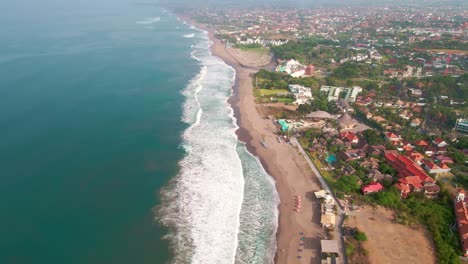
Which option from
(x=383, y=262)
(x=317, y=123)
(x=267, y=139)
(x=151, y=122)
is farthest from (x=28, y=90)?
(x=383, y=262)

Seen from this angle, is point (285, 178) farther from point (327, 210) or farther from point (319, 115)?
point (319, 115)

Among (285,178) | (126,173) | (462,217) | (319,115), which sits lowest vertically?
(126,173)

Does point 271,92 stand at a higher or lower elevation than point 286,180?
lower

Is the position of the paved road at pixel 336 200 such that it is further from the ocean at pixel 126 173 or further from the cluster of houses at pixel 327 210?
the ocean at pixel 126 173

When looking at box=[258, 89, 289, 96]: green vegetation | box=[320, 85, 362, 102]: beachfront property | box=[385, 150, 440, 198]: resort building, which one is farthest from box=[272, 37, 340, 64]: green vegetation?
box=[385, 150, 440, 198]: resort building

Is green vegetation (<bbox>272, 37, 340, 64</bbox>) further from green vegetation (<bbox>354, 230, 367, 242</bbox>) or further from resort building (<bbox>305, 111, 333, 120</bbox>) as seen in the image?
green vegetation (<bbox>354, 230, 367, 242</bbox>)

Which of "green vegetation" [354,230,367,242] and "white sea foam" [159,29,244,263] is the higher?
"green vegetation" [354,230,367,242]

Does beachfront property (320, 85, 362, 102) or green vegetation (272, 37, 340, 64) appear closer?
A: beachfront property (320, 85, 362, 102)

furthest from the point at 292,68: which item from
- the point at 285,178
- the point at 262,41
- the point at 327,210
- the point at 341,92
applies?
the point at 327,210
